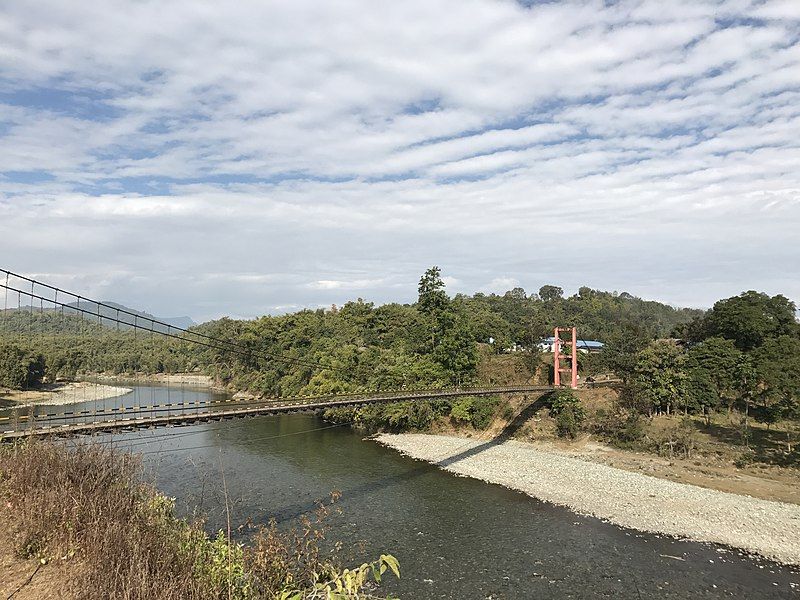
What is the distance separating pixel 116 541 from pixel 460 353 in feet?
102

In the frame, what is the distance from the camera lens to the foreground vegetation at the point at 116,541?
18.6 feet

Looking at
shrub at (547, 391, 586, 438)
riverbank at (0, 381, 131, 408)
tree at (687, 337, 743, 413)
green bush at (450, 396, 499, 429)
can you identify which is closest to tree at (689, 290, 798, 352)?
tree at (687, 337, 743, 413)

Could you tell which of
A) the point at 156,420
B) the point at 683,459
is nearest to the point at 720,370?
the point at 683,459

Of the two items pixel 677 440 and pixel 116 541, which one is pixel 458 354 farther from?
pixel 116 541

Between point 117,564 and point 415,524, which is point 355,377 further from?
point 117,564

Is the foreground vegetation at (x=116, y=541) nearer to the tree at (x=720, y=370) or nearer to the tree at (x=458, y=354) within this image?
the tree at (x=458, y=354)

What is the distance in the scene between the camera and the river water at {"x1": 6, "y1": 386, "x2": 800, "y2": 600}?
13172 mm

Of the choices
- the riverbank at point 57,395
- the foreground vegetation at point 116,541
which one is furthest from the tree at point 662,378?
the riverbank at point 57,395

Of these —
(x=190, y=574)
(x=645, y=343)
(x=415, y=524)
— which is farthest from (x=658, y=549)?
(x=645, y=343)

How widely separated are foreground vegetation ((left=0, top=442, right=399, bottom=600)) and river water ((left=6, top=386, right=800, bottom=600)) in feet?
10.3

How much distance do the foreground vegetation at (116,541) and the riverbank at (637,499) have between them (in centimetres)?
1336

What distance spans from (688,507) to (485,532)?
26.9 feet

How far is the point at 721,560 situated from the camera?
48.3ft

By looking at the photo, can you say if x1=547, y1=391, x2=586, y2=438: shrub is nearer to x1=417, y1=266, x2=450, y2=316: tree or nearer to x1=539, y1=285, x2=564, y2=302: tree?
x1=417, y1=266, x2=450, y2=316: tree
